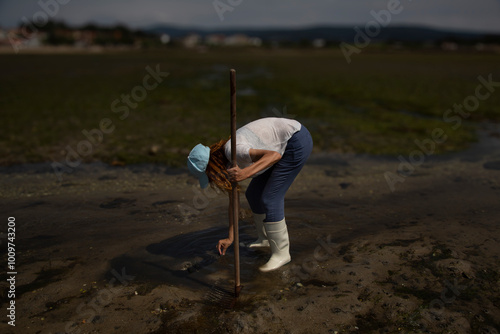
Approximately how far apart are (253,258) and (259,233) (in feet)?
0.97

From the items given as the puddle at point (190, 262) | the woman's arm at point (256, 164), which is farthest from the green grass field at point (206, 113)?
the woman's arm at point (256, 164)

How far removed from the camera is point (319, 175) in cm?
805

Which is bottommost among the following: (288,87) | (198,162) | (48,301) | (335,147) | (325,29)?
(325,29)

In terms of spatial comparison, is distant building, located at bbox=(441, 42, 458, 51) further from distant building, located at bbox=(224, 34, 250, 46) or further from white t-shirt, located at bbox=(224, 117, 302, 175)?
white t-shirt, located at bbox=(224, 117, 302, 175)

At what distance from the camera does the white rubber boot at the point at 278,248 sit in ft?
14.6

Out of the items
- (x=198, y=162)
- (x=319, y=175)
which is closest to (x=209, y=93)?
(x=319, y=175)

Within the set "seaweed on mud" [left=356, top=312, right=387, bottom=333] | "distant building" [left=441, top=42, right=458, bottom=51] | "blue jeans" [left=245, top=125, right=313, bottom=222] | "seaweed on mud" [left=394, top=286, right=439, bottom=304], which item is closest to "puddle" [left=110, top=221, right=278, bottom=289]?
"blue jeans" [left=245, top=125, right=313, bottom=222]

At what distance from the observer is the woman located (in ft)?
12.7

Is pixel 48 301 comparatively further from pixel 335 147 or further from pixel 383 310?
pixel 335 147

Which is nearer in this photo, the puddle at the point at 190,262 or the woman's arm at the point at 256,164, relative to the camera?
the woman's arm at the point at 256,164

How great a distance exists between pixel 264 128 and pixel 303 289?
61.4 inches

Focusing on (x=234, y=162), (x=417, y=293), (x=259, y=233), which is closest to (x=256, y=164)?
(x=234, y=162)

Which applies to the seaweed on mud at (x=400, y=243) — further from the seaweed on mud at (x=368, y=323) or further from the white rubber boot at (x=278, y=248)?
the seaweed on mud at (x=368, y=323)

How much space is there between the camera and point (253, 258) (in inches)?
193
